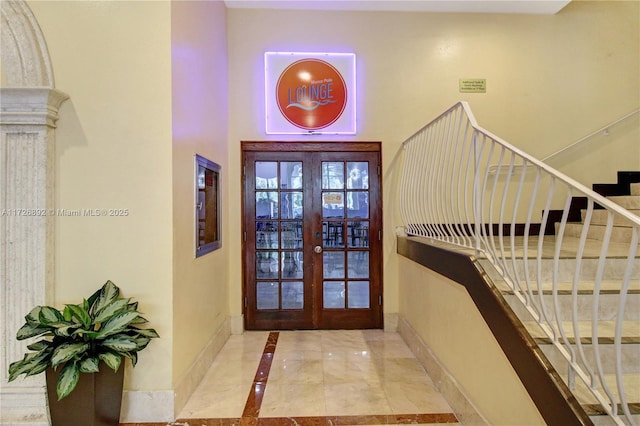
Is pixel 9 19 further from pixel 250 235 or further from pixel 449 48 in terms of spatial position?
pixel 449 48

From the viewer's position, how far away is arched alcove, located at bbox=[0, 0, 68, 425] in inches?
86.7

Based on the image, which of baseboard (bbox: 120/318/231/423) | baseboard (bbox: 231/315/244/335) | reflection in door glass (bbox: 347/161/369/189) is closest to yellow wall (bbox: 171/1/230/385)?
baseboard (bbox: 120/318/231/423)

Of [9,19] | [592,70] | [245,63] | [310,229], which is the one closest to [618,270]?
[310,229]

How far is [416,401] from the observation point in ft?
8.30

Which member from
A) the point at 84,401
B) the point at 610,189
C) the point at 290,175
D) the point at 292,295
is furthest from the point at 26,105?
the point at 610,189

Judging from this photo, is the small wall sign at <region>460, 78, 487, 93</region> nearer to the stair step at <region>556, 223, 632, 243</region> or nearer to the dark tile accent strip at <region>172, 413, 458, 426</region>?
the stair step at <region>556, 223, 632, 243</region>

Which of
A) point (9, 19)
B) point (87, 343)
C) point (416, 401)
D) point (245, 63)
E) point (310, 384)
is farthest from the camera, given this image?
point (245, 63)

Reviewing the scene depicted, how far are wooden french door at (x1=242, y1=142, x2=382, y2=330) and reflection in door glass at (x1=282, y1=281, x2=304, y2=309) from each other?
12 millimetres

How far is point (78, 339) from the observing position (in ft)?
6.45

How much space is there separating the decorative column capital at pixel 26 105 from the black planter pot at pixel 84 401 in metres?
1.60

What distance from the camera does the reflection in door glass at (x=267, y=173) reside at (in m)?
4.12

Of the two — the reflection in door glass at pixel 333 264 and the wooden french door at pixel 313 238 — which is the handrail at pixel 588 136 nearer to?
the wooden french door at pixel 313 238

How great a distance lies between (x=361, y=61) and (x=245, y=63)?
56.0 inches

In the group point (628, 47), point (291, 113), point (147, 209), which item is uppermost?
point (628, 47)
